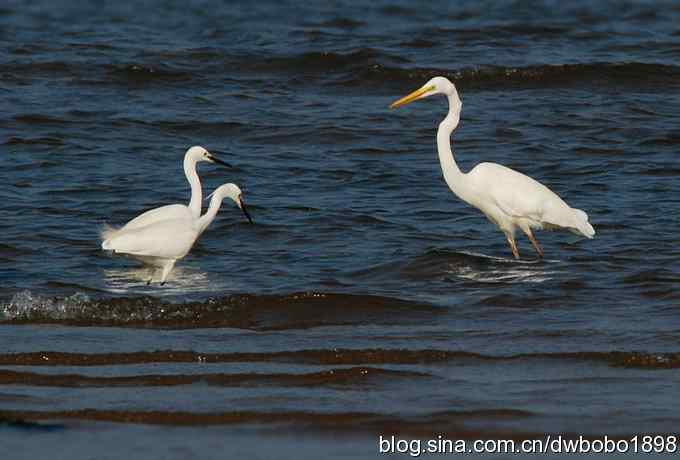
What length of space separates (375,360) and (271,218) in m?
4.20

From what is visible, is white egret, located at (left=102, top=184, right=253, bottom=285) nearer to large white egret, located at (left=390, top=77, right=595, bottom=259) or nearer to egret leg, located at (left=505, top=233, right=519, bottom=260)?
A: large white egret, located at (left=390, top=77, right=595, bottom=259)

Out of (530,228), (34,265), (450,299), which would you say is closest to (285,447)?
(450,299)

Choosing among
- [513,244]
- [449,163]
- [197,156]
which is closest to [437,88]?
[449,163]

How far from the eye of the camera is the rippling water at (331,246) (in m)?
5.96

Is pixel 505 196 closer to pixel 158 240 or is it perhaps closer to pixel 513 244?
pixel 513 244

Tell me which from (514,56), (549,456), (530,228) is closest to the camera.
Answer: (549,456)

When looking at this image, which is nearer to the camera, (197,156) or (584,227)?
(584,227)

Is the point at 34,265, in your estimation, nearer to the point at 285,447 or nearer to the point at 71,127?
the point at 285,447

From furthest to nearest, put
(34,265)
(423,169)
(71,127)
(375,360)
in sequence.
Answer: (71,127) → (423,169) → (34,265) → (375,360)

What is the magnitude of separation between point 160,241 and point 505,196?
2603mm

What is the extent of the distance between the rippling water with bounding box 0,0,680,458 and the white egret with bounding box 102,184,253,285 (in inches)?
7.2

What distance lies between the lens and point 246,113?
50.0ft

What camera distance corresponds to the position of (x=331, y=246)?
9938 mm

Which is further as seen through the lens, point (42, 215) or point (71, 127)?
point (71, 127)
